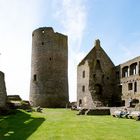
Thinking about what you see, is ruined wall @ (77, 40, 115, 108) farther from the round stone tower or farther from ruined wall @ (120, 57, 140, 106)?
ruined wall @ (120, 57, 140, 106)

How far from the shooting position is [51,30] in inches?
2122

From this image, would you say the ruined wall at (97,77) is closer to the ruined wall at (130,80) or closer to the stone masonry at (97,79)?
the stone masonry at (97,79)

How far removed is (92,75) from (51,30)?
9.71m

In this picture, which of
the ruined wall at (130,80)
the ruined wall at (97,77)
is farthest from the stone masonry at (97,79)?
the ruined wall at (130,80)

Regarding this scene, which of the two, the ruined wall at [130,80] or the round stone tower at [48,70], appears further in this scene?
the round stone tower at [48,70]

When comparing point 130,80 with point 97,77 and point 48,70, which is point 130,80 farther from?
point 48,70

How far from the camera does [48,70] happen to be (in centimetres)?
5278

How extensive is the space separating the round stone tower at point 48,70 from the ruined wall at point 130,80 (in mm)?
9448

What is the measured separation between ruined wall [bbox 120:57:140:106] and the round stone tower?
9.45 m

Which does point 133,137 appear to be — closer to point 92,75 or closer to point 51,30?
point 92,75

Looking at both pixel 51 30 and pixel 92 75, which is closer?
pixel 92 75

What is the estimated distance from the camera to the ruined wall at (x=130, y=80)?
1761 inches

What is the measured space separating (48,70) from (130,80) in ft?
42.0

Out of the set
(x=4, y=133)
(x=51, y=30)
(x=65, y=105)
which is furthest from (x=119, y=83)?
(x=4, y=133)
